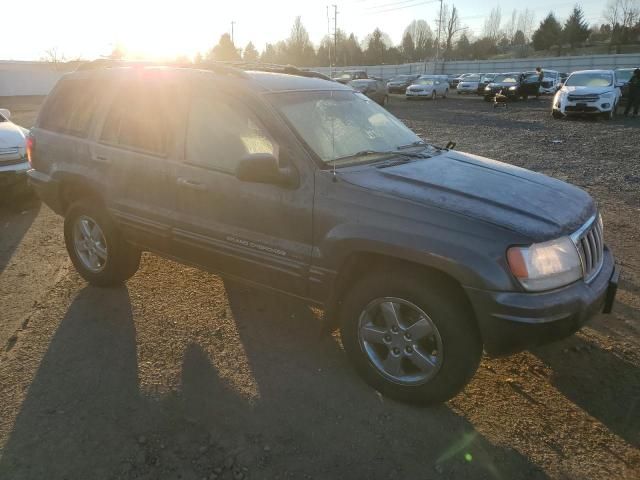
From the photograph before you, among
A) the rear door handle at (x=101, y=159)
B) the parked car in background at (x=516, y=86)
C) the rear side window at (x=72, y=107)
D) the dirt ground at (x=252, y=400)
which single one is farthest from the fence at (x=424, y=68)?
the dirt ground at (x=252, y=400)

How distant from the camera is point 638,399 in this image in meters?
3.03

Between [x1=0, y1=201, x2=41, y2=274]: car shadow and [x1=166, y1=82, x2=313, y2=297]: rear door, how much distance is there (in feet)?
9.11

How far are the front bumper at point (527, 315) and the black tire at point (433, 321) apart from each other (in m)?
0.12

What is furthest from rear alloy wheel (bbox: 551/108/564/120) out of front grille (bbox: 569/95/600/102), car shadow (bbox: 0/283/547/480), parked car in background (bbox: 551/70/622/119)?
car shadow (bbox: 0/283/547/480)

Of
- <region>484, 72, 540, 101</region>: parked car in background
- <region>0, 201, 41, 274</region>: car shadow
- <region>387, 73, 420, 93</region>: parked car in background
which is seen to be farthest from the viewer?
<region>387, 73, 420, 93</region>: parked car in background

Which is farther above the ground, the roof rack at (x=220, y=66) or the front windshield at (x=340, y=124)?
the roof rack at (x=220, y=66)

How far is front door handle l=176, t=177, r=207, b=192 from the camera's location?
3541 mm

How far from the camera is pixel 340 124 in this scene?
365 centimetres

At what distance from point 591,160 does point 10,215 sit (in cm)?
1103

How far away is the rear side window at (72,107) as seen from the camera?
4.43m

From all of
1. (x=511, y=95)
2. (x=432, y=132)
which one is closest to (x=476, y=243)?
(x=432, y=132)

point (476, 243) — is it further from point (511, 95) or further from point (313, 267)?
point (511, 95)

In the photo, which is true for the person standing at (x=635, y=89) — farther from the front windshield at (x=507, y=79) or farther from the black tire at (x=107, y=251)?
the black tire at (x=107, y=251)

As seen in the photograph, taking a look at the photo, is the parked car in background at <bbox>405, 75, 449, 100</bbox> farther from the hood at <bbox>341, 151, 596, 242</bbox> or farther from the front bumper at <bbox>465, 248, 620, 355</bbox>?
the front bumper at <bbox>465, 248, 620, 355</bbox>
